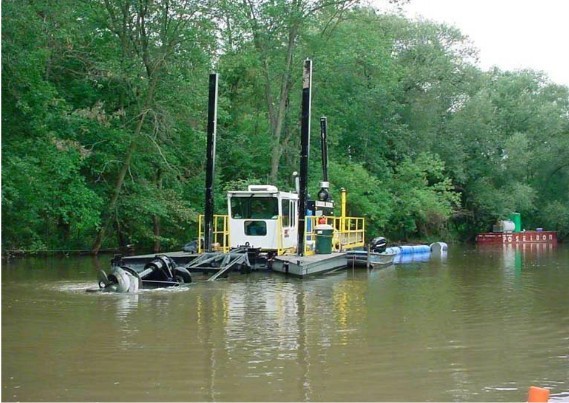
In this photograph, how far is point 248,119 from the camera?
47.4 meters

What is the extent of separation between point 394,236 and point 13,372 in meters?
46.5

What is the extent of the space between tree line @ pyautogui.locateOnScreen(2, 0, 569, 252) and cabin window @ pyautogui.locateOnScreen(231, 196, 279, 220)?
7.21m

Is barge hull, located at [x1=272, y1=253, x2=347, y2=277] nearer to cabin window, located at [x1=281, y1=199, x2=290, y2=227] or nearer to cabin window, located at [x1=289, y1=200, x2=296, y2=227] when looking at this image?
cabin window, located at [x1=281, y1=199, x2=290, y2=227]

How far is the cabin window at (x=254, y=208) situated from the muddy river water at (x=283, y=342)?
13.5 feet

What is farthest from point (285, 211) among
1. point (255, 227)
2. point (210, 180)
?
point (210, 180)

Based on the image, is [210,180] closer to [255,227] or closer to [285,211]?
[255,227]

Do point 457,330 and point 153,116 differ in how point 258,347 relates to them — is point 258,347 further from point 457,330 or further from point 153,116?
point 153,116

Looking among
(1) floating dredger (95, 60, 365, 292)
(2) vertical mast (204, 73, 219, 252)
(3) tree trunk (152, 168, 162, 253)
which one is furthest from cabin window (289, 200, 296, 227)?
(3) tree trunk (152, 168, 162, 253)

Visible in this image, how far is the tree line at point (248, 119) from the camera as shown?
29.8m

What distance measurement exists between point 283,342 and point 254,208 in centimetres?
1366

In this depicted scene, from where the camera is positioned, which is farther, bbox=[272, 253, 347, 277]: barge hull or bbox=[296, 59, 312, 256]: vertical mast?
bbox=[296, 59, 312, 256]: vertical mast

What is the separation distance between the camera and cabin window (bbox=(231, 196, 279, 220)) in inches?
998

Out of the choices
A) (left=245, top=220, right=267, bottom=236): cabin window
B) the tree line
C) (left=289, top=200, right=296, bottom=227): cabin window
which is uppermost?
the tree line

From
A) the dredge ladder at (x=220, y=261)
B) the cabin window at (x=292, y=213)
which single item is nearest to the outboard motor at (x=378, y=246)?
the cabin window at (x=292, y=213)
